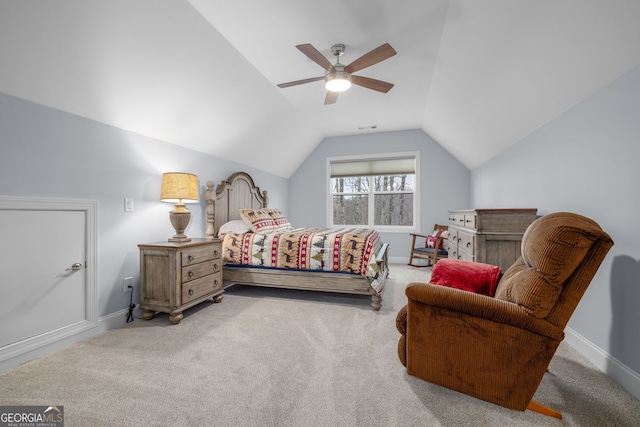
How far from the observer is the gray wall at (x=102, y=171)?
5.98 ft

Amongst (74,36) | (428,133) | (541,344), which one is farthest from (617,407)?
(428,133)

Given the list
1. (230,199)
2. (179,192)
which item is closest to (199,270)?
(179,192)

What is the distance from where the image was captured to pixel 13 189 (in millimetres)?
1798

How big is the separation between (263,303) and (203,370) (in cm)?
131

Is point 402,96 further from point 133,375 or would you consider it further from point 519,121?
point 133,375

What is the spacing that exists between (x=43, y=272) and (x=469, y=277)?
3111 millimetres

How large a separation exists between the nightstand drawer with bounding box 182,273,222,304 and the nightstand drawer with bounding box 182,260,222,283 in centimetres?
4

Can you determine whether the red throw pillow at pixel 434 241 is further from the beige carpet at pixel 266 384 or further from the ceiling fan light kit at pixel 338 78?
the ceiling fan light kit at pixel 338 78

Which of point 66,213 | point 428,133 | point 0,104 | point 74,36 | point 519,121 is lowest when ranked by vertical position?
point 66,213

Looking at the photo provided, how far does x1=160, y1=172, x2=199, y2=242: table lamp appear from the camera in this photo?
265 centimetres

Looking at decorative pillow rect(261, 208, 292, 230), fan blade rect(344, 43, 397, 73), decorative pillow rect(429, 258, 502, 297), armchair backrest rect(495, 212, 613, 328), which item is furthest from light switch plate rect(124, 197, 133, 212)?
armchair backrest rect(495, 212, 613, 328)

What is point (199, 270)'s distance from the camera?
107 inches

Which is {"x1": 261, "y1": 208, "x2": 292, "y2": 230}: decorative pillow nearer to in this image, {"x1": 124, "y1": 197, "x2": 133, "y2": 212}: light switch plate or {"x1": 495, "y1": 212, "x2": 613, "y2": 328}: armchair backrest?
{"x1": 124, "y1": 197, "x2": 133, "y2": 212}: light switch plate

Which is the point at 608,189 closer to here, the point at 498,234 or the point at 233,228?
the point at 498,234
